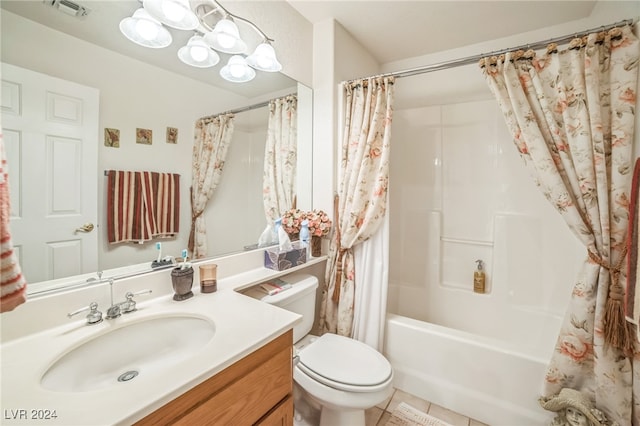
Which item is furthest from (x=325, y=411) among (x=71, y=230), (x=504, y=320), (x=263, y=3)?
(x=263, y=3)

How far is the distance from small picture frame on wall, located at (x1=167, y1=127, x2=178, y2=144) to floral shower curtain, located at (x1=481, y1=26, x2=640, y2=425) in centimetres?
163

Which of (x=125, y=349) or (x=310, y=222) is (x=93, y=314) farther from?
(x=310, y=222)

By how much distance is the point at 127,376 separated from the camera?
0.84 metres

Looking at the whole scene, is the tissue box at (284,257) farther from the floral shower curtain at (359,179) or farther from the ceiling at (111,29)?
the ceiling at (111,29)

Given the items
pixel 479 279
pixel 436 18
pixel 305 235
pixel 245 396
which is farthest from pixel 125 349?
Result: pixel 436 18

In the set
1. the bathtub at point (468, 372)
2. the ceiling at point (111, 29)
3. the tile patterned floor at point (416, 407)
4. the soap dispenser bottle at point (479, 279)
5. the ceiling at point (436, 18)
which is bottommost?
the tile patterned floor at point (416, 407)

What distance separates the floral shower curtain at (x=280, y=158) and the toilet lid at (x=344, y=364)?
0.81 m

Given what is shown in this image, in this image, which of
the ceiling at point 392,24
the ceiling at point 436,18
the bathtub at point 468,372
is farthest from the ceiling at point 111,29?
the bathtub at point 468,372

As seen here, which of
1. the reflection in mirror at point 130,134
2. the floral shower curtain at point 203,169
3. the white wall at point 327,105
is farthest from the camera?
the white wall at point 327,105

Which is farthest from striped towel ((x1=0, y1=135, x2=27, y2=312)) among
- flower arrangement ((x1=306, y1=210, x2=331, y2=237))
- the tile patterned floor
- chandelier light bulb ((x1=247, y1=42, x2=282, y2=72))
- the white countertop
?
the tile patterned floor

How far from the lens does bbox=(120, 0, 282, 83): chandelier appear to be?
1056 millimetres

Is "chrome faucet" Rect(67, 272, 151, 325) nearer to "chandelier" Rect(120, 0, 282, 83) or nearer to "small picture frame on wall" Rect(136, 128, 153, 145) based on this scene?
"small picture frame on wall" Rect(136, 128, 153, 145)

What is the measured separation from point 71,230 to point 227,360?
0.74 meters

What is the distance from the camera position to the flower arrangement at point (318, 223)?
1.78 m
